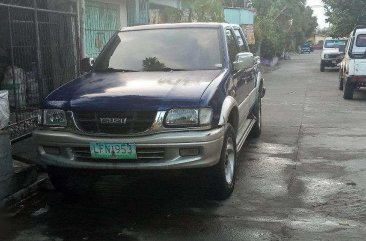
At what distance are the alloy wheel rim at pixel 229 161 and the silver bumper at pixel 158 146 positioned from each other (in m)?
0.46

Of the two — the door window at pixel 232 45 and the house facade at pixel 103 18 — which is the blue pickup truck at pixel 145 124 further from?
the house facade at pixel 103 18

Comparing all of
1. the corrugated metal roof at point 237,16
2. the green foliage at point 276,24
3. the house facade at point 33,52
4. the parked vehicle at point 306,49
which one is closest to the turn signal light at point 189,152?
the house facade at point 33,52

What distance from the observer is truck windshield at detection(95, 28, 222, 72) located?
5.37m

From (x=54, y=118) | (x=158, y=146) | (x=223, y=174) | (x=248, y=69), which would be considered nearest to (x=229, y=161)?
(x=223, y=174)

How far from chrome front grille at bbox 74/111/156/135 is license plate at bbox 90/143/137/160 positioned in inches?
4.9

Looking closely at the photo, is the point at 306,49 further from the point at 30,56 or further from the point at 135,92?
the point at 135,92

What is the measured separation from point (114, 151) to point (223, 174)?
1109 millimetres

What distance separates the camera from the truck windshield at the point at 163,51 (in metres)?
5.37

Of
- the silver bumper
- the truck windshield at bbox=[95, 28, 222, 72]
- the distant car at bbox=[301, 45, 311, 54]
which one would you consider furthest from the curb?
the distant car at bbox=[301, 45, 311, 54]

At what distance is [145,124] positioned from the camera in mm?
4188

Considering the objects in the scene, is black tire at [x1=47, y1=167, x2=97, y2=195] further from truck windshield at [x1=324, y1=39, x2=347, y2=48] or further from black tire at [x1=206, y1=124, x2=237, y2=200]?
truck windshield at [x1=324, y1=39, x2=347, y2=48]

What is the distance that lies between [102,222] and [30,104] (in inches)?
150

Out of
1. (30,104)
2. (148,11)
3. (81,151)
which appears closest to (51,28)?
(30,104)

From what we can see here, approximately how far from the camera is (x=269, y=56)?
30953mm
